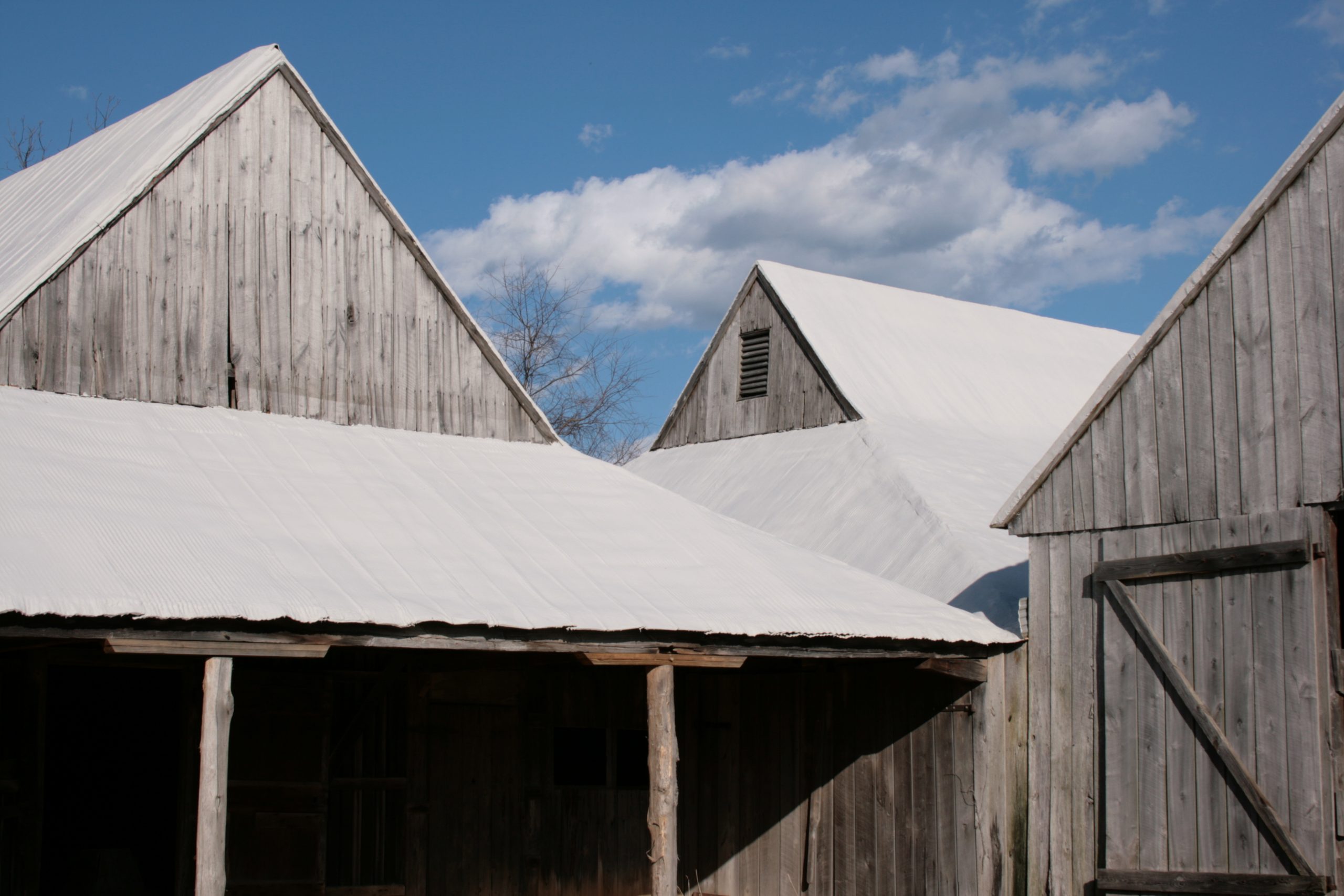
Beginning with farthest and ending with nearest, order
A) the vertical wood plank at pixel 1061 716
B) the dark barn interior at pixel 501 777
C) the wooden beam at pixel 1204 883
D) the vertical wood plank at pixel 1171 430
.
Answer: the dark barn interior at pixel 501 777 → the vertical wood plank at pixel 1061 716 → the vertical wood plank at pixel 1171 430 → the wooden beam at pixel 1204 883

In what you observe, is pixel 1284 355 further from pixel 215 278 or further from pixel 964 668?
pixel 215 278

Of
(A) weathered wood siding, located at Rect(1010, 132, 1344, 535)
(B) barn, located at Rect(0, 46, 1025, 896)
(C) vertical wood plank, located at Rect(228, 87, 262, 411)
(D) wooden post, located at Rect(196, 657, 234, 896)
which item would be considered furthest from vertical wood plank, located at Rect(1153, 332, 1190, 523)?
(C) vertical wood plank, located at Rect(228, 87, 262, 411)

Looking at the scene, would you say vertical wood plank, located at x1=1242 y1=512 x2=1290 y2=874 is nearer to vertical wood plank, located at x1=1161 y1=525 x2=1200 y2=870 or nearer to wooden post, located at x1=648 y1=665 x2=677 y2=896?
vertical wood plank, located at x1=1161 y1=525 x2=1200 y2=870

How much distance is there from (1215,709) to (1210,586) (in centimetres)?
79

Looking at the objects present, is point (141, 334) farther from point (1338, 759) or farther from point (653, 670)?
point (1338, 759)

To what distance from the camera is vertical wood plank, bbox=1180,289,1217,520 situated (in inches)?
370

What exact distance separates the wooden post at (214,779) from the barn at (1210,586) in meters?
5.80

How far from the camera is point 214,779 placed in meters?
7.48

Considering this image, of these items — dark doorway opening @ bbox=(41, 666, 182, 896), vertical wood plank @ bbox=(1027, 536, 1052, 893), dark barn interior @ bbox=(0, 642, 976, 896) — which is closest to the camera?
vertical wood plank @ bbox=(1027, 536, 1052, 893)

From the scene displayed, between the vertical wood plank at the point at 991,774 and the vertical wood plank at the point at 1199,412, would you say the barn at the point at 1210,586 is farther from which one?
the vertical wood plank at the point at 991,774

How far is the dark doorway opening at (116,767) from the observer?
11.7m

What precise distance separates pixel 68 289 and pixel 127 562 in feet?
13.8

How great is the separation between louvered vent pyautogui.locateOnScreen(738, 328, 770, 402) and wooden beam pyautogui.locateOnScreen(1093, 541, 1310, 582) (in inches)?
335

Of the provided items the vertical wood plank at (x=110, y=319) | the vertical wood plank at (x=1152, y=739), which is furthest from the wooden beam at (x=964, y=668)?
the vertical wood plank at (x=110, y=319)
